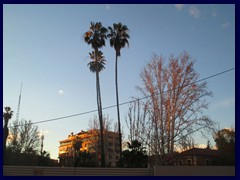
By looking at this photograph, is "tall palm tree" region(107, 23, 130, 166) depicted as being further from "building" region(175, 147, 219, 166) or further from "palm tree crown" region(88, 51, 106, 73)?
"building" region(175, 147, 219, 166)

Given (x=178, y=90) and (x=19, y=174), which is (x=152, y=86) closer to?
(x=178, y=90)

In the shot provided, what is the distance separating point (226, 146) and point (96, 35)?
2758 cm

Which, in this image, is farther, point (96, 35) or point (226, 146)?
point (226, 146)

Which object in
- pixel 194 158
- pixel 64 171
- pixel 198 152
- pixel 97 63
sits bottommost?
pixel 194 158

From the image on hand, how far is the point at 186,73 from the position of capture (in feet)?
86.5

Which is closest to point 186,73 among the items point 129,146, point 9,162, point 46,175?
point 129,146

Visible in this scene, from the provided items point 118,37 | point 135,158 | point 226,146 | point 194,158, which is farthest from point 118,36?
point 194,158

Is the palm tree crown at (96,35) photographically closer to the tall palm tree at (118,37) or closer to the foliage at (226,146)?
the tall palm tree at (118,37)

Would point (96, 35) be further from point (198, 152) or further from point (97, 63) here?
point (198, 152)

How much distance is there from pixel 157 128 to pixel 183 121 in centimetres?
277

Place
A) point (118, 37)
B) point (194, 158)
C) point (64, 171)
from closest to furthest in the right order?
point (64, 171) → point (118, 37) → point (194, 158)

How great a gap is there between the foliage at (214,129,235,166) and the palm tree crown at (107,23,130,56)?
20325 mm

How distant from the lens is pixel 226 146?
1710 inches

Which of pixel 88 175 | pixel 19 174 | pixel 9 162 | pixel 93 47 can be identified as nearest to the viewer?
pixel 19 174
